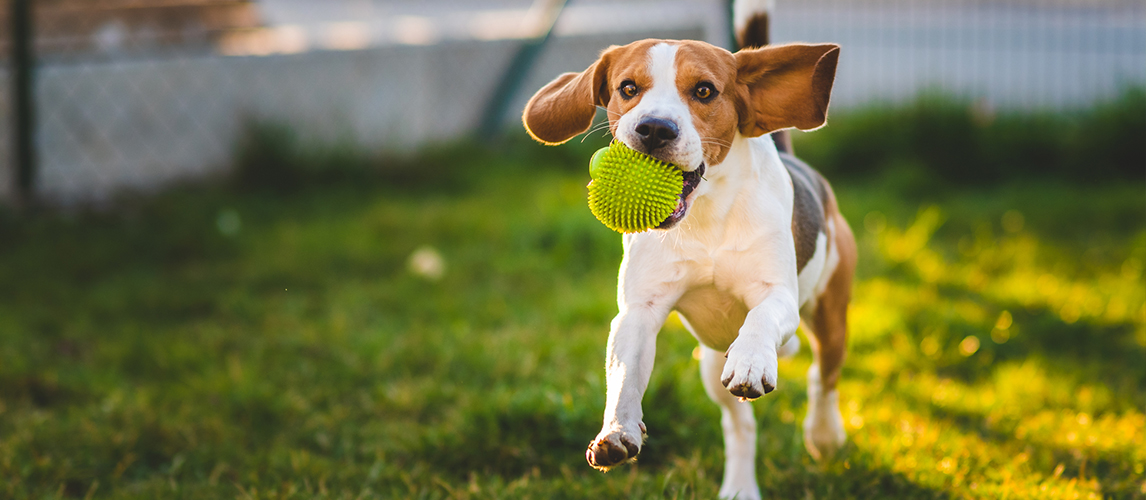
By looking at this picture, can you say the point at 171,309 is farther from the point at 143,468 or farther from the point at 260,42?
the point at 260,42

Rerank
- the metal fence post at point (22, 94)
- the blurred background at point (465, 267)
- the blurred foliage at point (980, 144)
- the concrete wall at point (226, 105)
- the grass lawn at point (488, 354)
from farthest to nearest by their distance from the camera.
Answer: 1. the blurred foliage at point (980, 144)
2. the concrete wall at point (226, 105)
3. the metal fence post at point (22, 94)
4. the blurred background at point (465, 267)
5. the grass lawn at point (488, 354)

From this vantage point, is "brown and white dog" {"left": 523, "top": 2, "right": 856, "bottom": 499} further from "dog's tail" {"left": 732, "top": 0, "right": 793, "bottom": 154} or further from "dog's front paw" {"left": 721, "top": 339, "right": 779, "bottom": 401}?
"dog's tail" {"left": 732, "top": 0, "right": 793, "bottom": 154}

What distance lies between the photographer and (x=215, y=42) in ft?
25.3

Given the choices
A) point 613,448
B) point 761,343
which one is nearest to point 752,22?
point 761,343

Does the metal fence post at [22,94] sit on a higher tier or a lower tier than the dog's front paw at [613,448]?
lower

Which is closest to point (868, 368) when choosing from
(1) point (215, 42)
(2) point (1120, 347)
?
(2) point (1120, 347)

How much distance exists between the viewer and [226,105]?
23.5 feet

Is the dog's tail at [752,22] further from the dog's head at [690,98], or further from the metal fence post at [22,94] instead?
the metal fence post at [22,94]

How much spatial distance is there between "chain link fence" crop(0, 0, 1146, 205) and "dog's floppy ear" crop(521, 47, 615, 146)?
3459 mm

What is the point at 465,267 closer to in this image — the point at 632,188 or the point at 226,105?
the point at 226,105

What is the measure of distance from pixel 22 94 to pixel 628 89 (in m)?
5.25

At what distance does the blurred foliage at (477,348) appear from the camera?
3.28 meters

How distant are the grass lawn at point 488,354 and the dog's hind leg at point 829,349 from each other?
94 mm

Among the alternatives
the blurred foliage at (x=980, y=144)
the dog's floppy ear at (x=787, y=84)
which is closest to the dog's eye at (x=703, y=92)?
the dog's floppy ear at (x=787, y=84)
